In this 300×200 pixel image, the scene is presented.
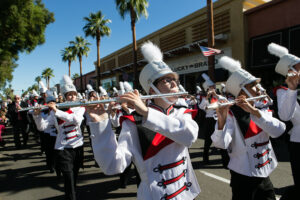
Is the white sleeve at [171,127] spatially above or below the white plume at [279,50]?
below

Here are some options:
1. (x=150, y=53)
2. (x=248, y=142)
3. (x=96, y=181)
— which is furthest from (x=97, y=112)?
(x=96, y=181)

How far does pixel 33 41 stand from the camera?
1833cm

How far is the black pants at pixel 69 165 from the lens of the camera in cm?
347

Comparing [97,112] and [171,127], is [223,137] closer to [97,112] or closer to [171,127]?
[171,127]

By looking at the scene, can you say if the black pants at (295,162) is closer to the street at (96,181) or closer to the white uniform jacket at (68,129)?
the street at (96,181)

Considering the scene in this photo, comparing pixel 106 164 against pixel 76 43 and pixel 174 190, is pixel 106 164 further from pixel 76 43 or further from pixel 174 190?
pixel 76 43

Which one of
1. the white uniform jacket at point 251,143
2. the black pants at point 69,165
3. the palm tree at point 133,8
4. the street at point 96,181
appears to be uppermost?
the palm tree at point 133,8

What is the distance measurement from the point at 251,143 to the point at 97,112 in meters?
1.92

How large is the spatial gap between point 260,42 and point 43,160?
1281 cm

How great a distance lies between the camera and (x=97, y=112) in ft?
5.32

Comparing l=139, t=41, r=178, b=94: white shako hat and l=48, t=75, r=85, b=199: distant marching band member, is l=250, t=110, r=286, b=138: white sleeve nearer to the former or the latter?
l=139, t=41, r=178, b=94: white shako hat

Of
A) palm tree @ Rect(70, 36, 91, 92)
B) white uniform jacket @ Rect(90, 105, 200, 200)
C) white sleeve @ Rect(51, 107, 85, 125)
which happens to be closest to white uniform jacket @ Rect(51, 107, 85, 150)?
white sleeve @ Rect(51, 107, 85, 125)

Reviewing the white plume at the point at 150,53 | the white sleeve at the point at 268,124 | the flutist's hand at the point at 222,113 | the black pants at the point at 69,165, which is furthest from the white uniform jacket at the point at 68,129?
the white sleeve at the point at 268,124

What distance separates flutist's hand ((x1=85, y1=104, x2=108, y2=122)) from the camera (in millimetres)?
1584
